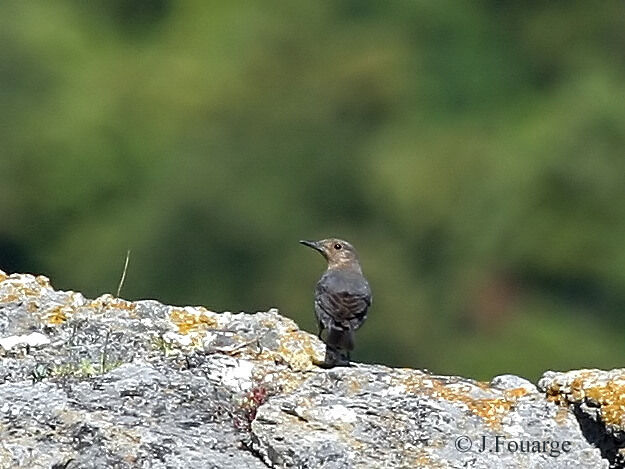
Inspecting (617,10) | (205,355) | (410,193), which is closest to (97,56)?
(410,193)

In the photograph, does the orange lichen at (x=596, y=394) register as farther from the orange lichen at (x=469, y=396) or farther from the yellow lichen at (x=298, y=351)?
the yellow lichen at (x=298, y=351)

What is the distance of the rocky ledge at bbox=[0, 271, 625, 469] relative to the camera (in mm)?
5352

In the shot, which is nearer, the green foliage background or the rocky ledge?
the rocky ledge

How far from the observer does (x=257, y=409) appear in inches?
223

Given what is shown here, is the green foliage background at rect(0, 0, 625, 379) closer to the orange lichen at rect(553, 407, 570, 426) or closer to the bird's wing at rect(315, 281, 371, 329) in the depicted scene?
the bird's wing at rect(315, 281, 371, 329)

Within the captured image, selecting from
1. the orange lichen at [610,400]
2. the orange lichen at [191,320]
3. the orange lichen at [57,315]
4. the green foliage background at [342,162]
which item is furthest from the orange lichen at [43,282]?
the green foliage background at [342,162]

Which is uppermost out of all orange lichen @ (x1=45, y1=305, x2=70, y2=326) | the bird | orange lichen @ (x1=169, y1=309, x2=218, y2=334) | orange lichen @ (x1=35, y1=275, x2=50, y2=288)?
the bird

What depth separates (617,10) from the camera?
4444 cm

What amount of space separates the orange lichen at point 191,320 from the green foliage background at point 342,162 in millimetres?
15322

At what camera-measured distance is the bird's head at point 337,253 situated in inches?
348

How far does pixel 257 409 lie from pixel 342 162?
26630 millimetres

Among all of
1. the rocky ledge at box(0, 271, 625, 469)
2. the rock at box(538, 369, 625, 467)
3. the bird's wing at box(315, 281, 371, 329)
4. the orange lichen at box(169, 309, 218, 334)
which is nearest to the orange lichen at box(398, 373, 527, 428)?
the rocky ledge at box(0, 271, 625, 469)

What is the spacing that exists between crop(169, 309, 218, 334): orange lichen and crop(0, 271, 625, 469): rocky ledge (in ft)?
0.21

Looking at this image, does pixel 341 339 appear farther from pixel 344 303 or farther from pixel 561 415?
pixel 561 415
